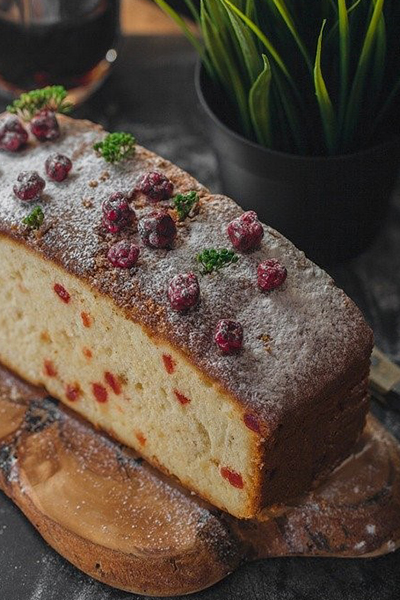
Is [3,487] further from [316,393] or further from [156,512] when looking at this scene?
[316,393]

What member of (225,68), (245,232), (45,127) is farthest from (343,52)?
(45,127)

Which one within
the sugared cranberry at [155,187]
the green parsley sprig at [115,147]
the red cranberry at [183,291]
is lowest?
the green parsley sprig at [115,147]

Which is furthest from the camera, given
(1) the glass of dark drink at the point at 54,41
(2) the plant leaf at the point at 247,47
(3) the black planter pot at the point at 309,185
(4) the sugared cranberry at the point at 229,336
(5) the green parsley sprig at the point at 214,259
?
(1) the glass of dark drink at the point at 54,41

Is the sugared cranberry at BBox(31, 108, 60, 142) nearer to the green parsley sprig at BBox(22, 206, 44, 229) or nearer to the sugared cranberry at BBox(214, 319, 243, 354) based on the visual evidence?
the green parsley sprig at BBox(22, 206, 44, 229)

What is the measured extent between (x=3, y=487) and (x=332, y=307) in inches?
33.3

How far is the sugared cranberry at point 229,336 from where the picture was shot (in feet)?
5.74

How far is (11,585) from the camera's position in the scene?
6.28 feet

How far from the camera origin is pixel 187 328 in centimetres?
179

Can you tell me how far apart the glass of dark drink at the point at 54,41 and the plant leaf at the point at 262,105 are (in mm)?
800

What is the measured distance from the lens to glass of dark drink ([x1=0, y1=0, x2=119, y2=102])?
2.70 meters

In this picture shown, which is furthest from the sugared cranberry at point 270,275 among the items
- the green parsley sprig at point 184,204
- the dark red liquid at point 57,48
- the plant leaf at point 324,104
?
the dark red liquid at point 57,48

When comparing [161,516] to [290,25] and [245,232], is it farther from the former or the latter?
[290,25]

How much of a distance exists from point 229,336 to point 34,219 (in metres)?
0.53

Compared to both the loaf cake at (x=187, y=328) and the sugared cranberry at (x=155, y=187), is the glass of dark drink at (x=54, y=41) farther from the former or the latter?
the sugared cranberry at (x=155, y=187)
